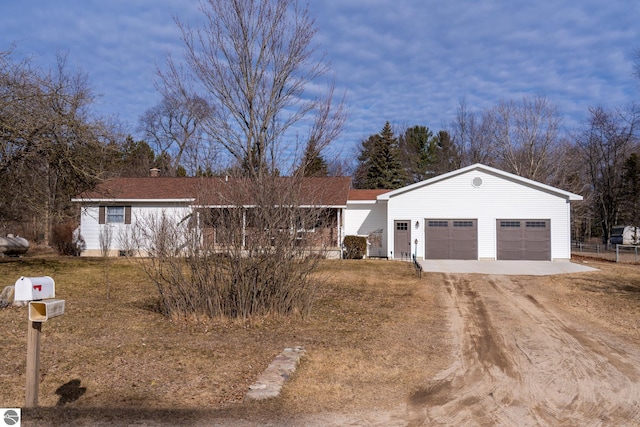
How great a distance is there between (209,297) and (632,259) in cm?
2351

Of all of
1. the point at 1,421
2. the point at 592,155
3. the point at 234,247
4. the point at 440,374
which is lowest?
the point at 440,374

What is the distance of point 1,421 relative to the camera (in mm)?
3539

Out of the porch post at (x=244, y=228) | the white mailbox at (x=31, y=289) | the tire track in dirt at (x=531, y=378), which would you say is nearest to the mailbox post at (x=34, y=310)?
the white mailbox at (x=31, y=289)

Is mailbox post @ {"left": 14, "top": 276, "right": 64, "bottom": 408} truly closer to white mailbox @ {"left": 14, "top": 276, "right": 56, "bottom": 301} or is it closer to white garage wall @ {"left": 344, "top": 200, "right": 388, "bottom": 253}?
white mailbox @ {"left": 14, "top": 276, "right": 56, "bottom": 301}

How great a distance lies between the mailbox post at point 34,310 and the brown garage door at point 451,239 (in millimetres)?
19763

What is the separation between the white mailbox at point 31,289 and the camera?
13.0 feet

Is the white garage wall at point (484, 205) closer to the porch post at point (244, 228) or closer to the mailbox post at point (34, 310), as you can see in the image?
the porch post at point (244, 228)

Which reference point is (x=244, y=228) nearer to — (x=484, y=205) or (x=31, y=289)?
(x=31, y=289)

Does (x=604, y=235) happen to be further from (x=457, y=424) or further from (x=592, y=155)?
(x=457, y=424)

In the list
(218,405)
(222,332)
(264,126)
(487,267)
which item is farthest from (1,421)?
(487,267)

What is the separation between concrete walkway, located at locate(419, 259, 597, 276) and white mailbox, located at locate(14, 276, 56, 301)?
1541cm

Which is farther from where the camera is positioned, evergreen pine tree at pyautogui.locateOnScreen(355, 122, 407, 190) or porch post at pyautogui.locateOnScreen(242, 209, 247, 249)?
evergreen pine tree at pyautogui.locateOnScreen(355, 122, 407, 190)

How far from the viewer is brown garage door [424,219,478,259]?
22406mm

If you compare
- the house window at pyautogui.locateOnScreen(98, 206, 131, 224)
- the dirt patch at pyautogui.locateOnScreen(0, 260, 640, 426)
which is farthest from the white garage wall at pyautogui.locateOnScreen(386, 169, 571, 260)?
the house window at pyautogui.locateOnScreen(98, 206, 131, 224)
